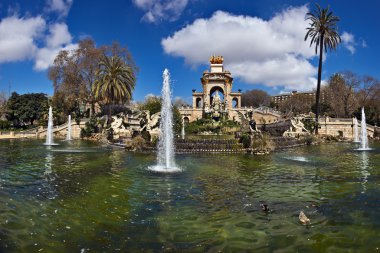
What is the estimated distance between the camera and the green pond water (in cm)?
641

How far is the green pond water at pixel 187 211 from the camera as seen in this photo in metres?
6.41

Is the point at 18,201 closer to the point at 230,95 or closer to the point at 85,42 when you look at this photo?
the point at 85,42

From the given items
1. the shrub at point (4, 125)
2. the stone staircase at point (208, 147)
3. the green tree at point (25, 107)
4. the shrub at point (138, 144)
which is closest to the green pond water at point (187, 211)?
the stone staircase at point (208, 147)

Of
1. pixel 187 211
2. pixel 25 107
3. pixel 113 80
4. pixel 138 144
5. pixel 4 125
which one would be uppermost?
pixel 113 80

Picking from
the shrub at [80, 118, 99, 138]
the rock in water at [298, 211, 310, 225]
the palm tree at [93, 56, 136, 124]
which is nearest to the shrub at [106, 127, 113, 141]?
the palm tree at [93, 56, 136, 124]

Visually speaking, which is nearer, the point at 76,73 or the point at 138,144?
the point at 138,144

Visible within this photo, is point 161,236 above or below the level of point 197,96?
below

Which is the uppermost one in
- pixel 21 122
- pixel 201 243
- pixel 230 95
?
pixel 230 95

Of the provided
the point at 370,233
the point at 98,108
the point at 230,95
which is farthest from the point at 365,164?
the point at 230,95

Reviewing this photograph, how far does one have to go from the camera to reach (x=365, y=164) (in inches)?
683

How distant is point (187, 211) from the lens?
8.59 meters

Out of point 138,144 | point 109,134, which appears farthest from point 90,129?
point 138,144

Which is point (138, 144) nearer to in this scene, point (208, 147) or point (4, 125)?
point (208, 147)

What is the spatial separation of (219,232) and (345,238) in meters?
2.55
